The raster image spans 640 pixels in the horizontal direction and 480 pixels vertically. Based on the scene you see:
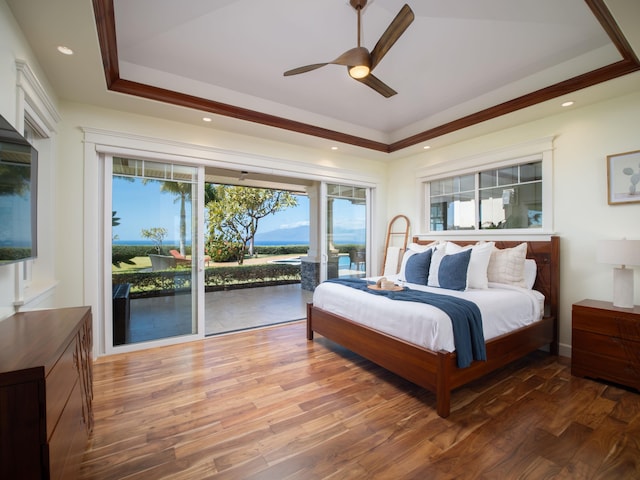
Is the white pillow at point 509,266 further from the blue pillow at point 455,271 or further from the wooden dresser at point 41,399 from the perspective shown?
the wooden dresser at point 41,399

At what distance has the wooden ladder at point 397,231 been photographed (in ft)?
16.3

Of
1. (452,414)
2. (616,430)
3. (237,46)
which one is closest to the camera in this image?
(616,430)

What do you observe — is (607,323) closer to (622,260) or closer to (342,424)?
(622,260)

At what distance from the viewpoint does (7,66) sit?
1.80 m

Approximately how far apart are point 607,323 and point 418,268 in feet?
5.41

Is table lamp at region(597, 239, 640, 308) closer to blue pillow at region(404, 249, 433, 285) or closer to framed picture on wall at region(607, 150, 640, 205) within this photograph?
framed picture on wall at region(607, 150, 640, 205)

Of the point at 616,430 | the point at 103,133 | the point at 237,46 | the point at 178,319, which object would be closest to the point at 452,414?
the point at 616,430

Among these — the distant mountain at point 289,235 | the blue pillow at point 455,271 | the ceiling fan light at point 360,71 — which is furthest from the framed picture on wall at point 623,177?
the distant mountain at point 289,235

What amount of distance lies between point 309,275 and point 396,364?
4.65m

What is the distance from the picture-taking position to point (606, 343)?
252 cm

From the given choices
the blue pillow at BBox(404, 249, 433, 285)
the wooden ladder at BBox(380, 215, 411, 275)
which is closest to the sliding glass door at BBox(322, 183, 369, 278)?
the wooden ladder at BBox(380, 215, 411, 275)

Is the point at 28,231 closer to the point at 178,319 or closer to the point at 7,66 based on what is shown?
the point at 7,66

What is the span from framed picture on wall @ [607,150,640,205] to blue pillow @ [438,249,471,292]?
1.40m

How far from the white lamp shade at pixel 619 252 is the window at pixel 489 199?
889mm
